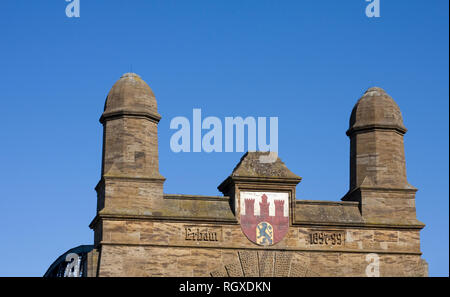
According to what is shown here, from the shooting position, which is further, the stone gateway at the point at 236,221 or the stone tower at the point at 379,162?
the stone tower at the point at 379,162

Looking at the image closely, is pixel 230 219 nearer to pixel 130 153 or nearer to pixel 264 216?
pixel 264 216

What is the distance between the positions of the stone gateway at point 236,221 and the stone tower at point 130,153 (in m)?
0.04

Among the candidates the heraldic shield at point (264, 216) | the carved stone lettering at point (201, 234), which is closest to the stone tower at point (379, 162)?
the heraldic shield at point (264, 216)

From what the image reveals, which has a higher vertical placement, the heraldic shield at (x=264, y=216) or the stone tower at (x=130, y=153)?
the stone tower at (x=130, y=153)

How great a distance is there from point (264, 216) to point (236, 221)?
1103mm

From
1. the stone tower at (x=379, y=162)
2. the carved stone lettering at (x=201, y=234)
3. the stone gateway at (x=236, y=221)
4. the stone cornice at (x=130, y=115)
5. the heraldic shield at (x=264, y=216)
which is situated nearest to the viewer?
the stone gateway at (x=236, y=221)

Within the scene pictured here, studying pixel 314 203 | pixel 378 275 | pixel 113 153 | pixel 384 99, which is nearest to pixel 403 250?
pixel 378 275

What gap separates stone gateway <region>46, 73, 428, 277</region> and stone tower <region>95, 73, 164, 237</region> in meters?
0.04

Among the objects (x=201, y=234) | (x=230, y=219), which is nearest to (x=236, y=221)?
(x=230, y=219)

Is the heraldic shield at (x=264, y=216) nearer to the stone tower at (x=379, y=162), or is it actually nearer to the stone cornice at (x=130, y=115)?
the stone tower at (x=379, y=162)

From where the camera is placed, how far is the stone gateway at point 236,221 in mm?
34188

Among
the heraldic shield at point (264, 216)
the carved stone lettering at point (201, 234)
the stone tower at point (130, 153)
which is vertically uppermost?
the stone tower at point (130, 153)

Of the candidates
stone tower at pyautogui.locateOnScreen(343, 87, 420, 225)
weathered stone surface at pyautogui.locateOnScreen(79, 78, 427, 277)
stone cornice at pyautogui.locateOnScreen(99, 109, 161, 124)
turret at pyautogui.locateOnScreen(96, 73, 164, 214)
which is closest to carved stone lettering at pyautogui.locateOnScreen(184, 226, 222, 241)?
weathered stone surface at pyautogui.locateOnScreen(79, 78, 427, 277)
